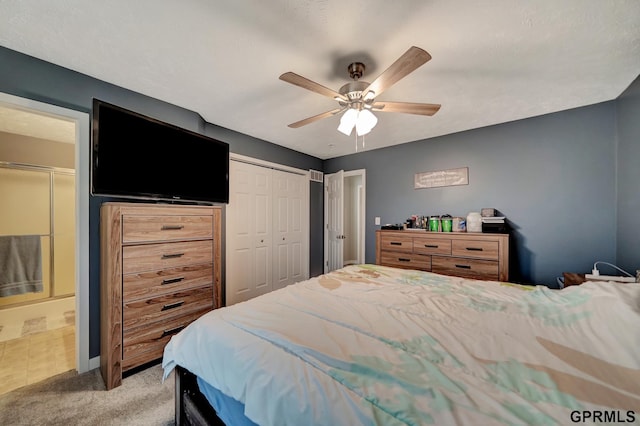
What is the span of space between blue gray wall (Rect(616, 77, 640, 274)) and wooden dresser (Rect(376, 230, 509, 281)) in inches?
33.9

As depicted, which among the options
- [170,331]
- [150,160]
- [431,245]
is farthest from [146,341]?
[431,245]

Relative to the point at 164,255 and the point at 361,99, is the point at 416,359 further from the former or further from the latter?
the point at 164,255

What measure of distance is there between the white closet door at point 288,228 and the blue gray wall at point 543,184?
197 cm

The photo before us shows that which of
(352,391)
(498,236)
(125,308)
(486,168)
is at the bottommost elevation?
(125,308)

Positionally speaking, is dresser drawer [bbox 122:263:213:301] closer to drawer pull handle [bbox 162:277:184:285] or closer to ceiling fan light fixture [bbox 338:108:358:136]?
drawer pull handle [bbox 162:277:184:285]

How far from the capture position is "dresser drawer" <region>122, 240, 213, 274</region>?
6.11ft

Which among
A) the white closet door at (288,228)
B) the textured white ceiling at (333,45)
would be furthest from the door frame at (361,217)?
the textured white ceiling at (333,45)

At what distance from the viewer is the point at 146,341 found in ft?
6.39

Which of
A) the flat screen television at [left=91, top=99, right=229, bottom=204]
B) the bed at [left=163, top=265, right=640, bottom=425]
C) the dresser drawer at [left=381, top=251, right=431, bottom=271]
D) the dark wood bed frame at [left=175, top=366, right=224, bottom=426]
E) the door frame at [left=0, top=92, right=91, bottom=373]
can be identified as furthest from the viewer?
the dresser drawer at [left=381, top=251, right=431, bottom=271]

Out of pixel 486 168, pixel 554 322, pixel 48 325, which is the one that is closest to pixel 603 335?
pixel 554 322

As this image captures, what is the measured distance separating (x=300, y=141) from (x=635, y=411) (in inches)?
141

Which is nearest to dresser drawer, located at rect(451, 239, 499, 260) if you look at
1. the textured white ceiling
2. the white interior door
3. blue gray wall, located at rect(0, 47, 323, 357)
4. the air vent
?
the textured white ceiling

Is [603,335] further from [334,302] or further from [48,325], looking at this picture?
[48,325]

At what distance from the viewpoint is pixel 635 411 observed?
646 millimetres
